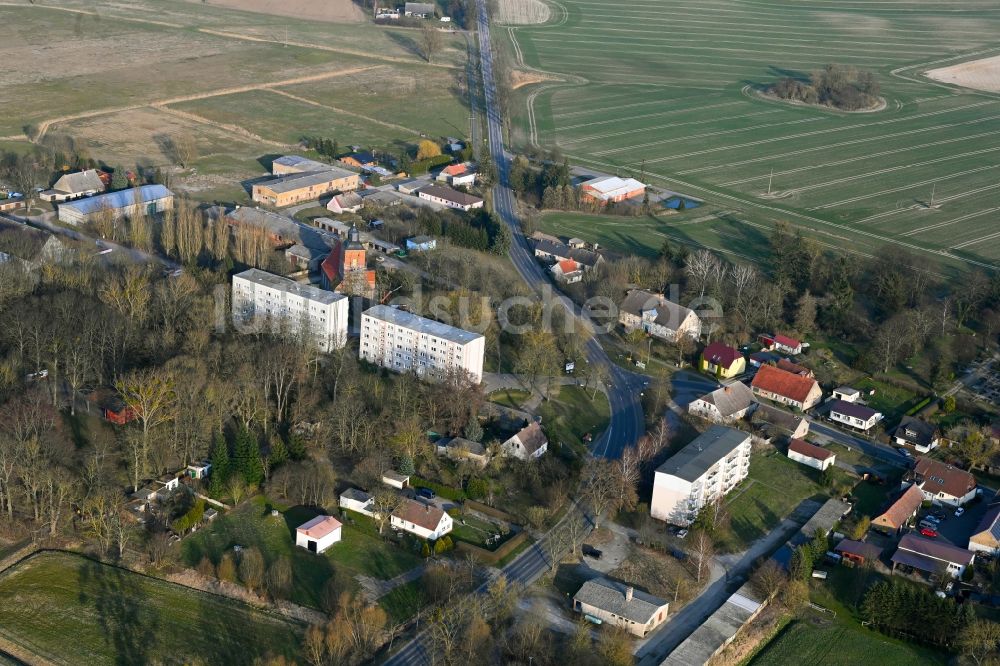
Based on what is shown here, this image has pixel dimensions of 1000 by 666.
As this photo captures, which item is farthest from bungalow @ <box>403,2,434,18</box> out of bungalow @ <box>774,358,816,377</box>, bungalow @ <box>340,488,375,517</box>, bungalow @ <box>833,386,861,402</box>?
bungalow @ <box>340,488,375,517</box>

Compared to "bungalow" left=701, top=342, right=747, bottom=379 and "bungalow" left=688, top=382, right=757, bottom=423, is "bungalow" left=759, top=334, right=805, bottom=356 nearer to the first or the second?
"bungalow" left=701, top=342, right=747, bottom=379

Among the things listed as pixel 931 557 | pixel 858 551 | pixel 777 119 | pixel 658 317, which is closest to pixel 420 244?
pixel 658 317

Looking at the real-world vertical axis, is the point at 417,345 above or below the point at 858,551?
above

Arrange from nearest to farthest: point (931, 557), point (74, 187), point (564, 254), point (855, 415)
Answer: point (931, 557) → point (855, 415) → point (564, 254) → point (74, 187)

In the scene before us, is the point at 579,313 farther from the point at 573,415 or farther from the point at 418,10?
the point at 418,10

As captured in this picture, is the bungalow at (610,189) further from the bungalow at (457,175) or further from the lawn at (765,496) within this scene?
the lawn at (765,496)

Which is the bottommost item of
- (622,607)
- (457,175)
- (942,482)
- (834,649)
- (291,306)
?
(834,649)

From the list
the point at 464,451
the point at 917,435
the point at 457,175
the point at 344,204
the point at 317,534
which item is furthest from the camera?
the point at 457,175

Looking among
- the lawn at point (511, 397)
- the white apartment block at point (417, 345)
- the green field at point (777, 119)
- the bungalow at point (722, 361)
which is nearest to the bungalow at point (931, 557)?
the bungalow at point (722, 361)
